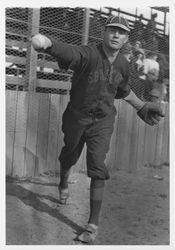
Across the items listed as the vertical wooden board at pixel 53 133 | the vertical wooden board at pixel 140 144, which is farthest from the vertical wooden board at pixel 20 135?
the vertical wooden board at pixel 140 144

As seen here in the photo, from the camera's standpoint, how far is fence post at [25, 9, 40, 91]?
273cm

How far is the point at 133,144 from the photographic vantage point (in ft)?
11.7

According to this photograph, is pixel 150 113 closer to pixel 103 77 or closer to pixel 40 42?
pixel 103 77

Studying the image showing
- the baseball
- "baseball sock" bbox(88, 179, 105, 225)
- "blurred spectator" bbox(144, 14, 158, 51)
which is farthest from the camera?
"blurred spectator" bbox(144, 14, 158, 51)

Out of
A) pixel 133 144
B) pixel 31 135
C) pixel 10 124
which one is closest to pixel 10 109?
pixel 10 124

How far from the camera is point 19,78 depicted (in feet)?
9.11

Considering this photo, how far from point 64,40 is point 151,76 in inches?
35.2

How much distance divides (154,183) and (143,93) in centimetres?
78

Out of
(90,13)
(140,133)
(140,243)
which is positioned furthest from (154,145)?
(140,243)

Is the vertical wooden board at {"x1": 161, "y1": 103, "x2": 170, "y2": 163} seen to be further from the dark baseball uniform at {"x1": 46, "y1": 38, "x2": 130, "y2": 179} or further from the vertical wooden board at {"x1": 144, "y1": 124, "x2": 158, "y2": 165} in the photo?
the dark baseball uniform at {"x1": 46, "y1": 38, "x2": 130, "y2": 179}

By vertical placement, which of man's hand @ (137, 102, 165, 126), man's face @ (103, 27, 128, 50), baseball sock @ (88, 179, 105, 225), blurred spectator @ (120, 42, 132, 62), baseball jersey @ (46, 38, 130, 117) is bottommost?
baseball sock @ (88, 179, 105, 225)

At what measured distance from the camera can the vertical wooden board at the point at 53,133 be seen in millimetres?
2938

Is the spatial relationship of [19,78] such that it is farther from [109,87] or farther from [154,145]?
[154,145]

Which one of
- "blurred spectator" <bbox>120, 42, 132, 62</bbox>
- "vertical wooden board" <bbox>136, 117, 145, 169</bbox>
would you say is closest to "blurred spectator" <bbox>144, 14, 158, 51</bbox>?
"blurred spectator" <bbox>120, 42, 132, 62</bbox>
